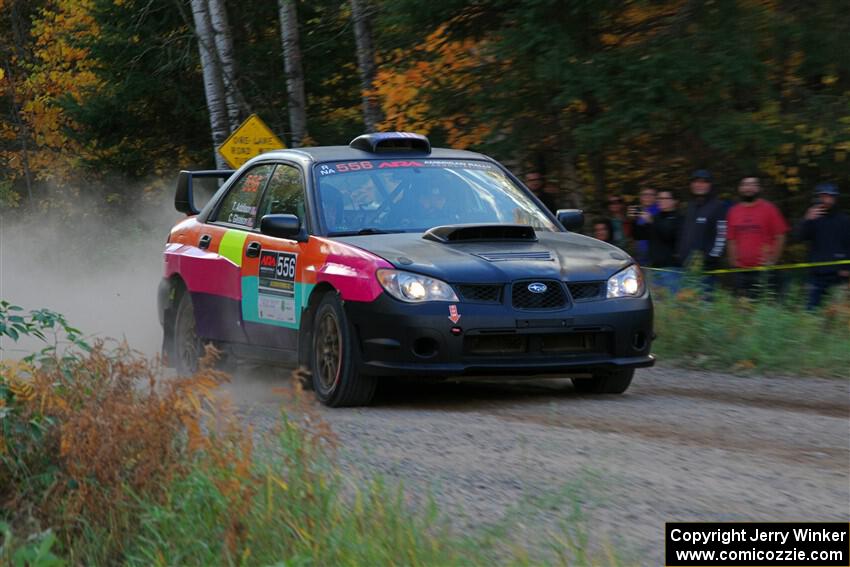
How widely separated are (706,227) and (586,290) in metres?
5.93

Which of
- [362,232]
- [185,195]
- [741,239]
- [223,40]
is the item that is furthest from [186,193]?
[223,40]

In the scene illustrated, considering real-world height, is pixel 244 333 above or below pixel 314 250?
below

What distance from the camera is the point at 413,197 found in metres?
9.36

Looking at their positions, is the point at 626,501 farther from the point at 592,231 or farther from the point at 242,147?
the point at 242,147

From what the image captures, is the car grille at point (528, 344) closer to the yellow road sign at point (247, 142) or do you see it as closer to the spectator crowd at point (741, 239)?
the spectator crowd at point (741, 239)

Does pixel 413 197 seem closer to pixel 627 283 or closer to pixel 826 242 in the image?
pixel 627 283

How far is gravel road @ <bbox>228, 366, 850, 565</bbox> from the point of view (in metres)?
5.46

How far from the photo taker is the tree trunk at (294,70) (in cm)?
2406

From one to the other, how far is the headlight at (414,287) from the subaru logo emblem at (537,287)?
46cm

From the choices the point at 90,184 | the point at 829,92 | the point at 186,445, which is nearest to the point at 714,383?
the point at 186,445

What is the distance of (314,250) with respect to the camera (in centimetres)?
891

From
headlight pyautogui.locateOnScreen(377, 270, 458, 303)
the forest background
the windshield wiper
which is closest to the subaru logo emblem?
headlight pyautogui.locateOnScreen(377, 270, 458, 303)

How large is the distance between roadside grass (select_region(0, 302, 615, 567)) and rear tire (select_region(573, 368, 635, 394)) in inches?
131

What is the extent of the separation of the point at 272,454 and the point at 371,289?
2.66 metres
